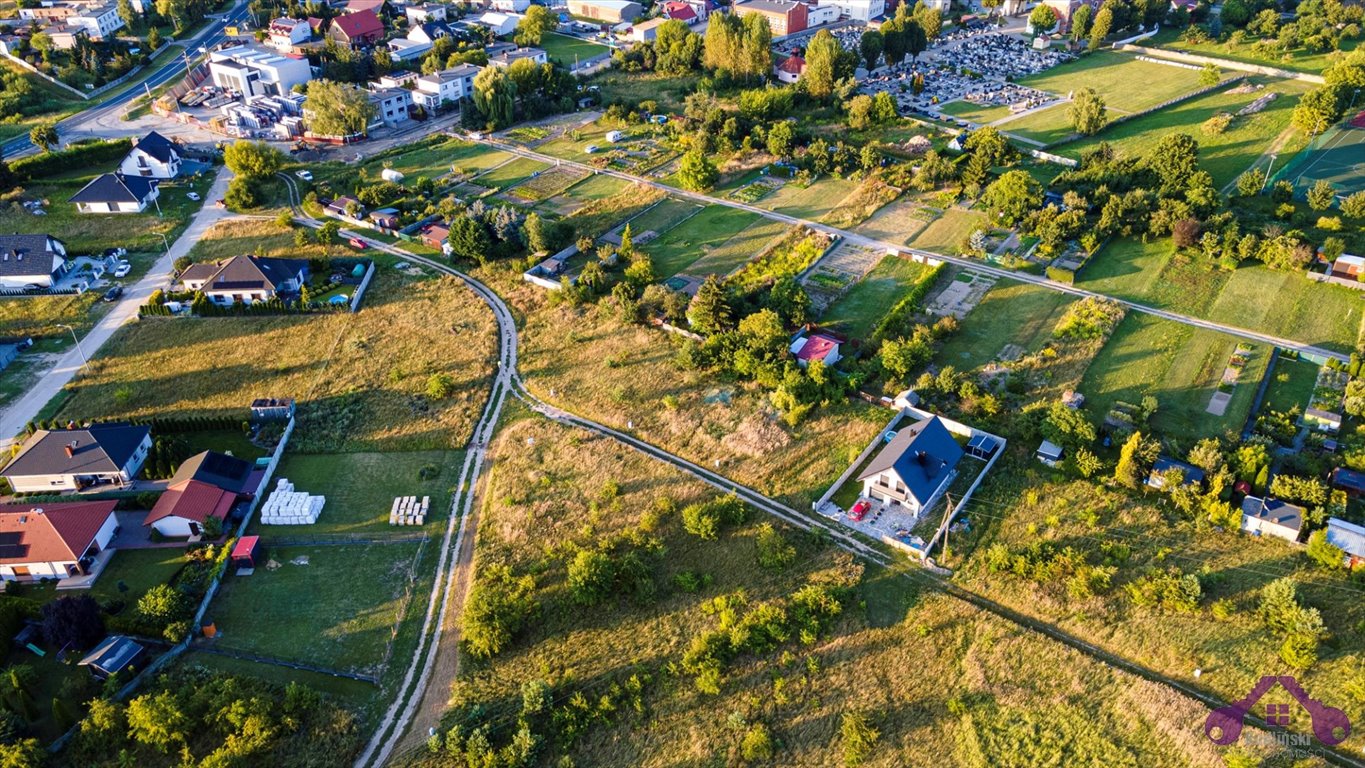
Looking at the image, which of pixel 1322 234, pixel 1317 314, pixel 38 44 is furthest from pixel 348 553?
pixel 38 44

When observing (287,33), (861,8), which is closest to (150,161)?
(287,33)

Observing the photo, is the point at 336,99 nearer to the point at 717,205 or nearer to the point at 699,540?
the point at 717,205

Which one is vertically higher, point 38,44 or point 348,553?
point 38,44

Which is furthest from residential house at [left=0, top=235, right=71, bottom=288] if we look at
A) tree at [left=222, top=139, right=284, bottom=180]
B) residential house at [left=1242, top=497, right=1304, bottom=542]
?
residential house at [left=1242, top=497, right=1304, bottom=542]
